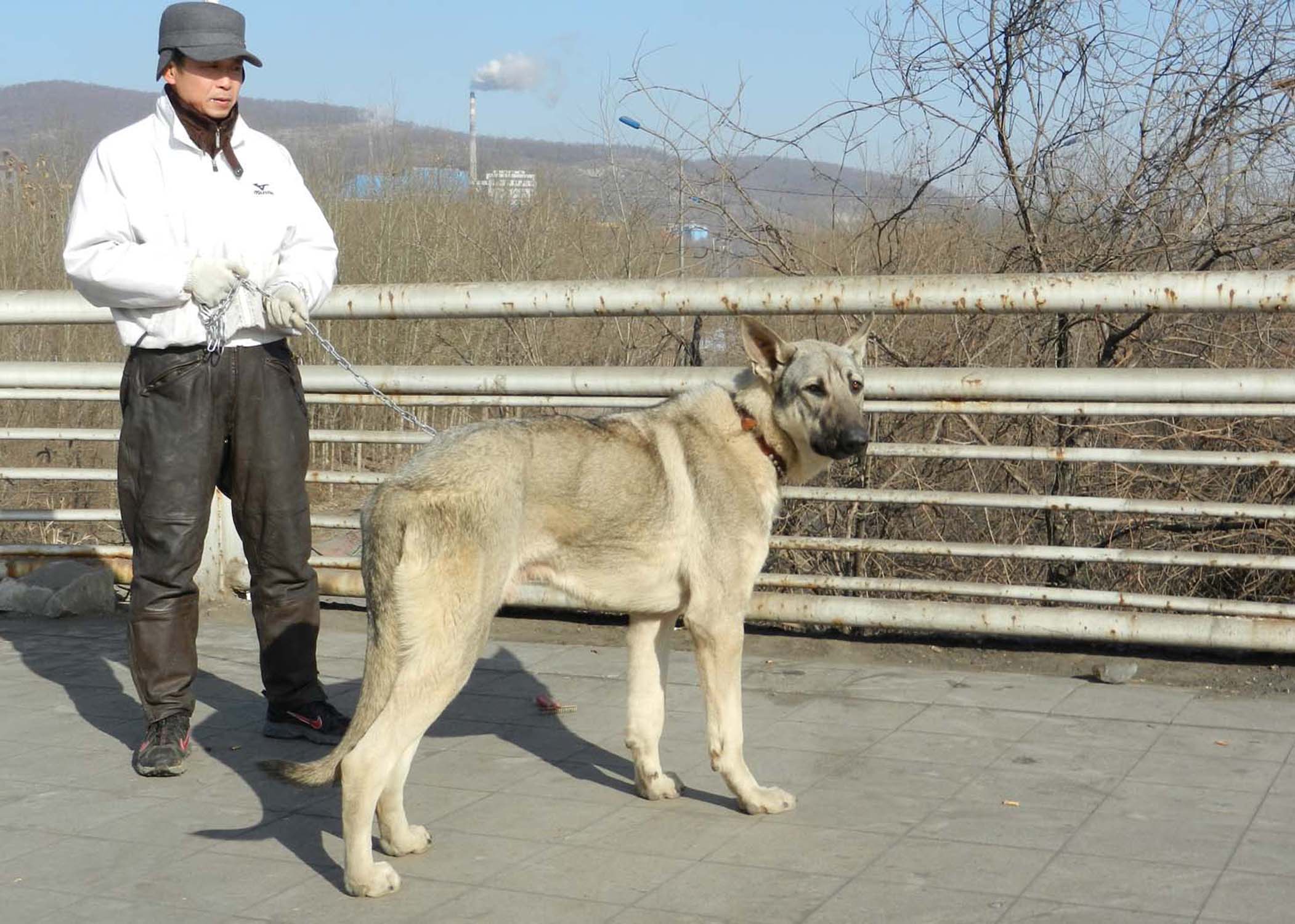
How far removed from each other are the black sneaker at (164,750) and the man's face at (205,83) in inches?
90.2

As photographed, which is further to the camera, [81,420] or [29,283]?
[29,283]

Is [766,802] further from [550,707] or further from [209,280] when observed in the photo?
[209,280]

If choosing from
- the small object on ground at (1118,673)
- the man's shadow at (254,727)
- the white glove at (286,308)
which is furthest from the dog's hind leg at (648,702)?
the small object on ground at (1118,673)

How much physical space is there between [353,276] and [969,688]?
1062 cm

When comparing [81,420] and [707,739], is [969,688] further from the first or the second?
[81,420]

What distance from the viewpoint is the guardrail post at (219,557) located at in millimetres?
7734

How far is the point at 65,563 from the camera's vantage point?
26.2 feet

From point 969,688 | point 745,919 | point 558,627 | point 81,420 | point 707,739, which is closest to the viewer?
point 745,919

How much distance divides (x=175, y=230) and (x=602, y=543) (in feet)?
6.65

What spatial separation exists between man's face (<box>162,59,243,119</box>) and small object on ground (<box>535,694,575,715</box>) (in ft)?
8.82

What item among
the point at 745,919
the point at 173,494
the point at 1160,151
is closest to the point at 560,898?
the point at 745,919

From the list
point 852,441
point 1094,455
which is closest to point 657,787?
point 852,441

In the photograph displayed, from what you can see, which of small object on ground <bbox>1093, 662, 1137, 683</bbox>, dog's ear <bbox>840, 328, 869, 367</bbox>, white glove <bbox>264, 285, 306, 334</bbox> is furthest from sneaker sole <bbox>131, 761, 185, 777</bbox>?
small object on ground <bbox>1093, 662, 1137, 683</bbox>

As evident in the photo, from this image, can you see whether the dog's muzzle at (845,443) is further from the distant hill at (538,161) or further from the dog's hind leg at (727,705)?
the distant hill at (538,161)
